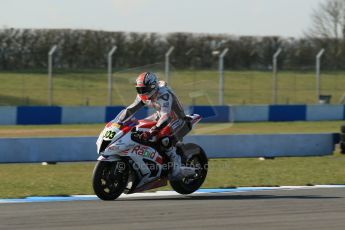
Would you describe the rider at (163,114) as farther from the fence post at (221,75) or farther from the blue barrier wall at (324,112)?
the blue barrier wall at (324,112)

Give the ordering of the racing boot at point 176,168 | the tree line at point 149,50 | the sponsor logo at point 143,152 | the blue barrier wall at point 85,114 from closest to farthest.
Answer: the sponsor logo at point 143,152 < the racing boot at point 176,168 < the blue barrier wall at point 85,114 < the tree line at point 149,50

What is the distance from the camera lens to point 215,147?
16.6 metres

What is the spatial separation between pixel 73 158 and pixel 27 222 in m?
7.29

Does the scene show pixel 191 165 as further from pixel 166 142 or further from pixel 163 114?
pixel 163 114

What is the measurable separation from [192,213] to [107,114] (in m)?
18.4

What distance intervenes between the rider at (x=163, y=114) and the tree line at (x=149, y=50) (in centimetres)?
2259

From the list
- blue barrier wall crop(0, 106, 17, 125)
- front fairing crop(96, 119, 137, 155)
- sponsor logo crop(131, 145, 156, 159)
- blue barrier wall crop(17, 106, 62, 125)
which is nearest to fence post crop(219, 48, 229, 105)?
blue barrier wall crop(17, 106, 62, 125)

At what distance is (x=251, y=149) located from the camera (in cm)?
1691

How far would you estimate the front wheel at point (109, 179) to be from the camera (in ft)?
32.5

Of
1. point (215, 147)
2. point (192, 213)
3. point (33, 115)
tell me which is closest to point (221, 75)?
point (33, 115)

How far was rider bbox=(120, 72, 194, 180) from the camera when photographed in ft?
34.4

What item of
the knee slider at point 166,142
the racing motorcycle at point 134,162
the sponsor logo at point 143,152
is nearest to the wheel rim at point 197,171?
the racing motorcycle at point 134,162

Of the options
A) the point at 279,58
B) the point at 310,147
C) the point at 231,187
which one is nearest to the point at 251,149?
the point at 310,147

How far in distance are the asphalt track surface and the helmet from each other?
1.27 m
